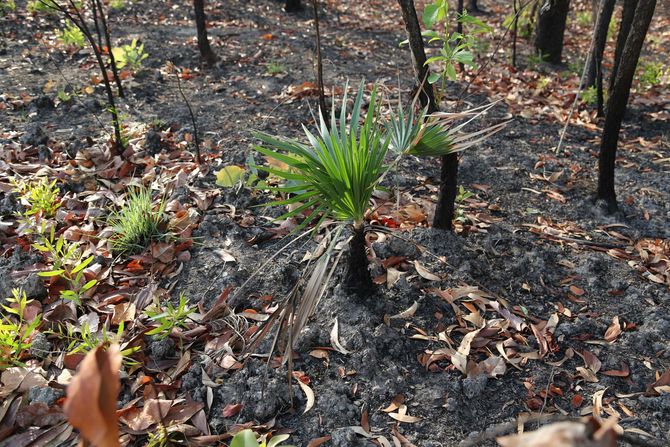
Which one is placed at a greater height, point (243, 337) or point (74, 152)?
point (74, 152)

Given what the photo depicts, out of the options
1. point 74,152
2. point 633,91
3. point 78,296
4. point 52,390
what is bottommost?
point 52,390

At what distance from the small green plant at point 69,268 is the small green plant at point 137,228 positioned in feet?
0.66

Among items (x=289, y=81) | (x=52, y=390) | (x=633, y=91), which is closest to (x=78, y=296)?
(x=52, y=390)

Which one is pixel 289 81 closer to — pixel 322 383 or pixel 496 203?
pixel 496 203

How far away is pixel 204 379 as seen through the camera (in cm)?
208

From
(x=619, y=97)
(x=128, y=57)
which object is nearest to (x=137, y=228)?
(x=619, y=97)

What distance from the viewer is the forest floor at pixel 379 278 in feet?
6.47

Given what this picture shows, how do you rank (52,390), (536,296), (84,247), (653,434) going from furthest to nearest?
1. (84,247)
2. (536,296)
3. (52,390)
4. (653,434)

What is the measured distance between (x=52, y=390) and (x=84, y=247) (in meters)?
0.95

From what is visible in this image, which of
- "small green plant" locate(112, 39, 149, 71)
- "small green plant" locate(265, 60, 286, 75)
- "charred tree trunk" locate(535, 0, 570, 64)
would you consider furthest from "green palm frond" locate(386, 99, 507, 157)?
"charred tree trunk" locate(535, 0, 570, 64)

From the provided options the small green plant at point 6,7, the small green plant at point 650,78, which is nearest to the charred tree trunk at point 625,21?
the small green plant at point 650,78

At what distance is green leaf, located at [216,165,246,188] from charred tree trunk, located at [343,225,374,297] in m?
1.17

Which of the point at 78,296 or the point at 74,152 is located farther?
the point at 74,152

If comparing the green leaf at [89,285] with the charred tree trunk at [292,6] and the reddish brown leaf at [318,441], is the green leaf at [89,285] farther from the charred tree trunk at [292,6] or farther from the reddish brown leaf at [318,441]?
the charred tree trunk at [292,6]
